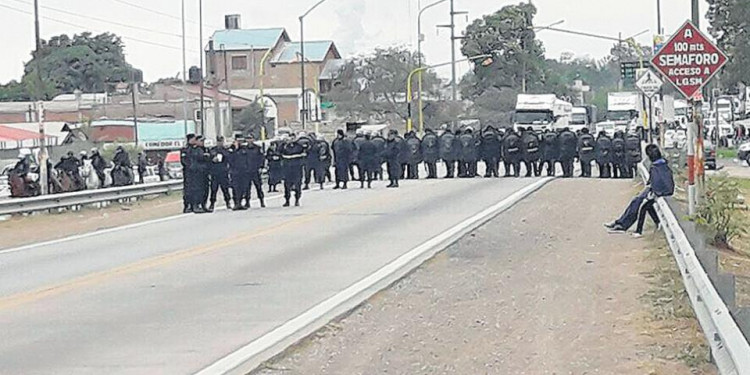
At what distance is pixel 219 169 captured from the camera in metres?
26.6

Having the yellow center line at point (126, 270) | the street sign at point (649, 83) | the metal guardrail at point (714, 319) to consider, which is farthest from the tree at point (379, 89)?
the metal guardrail at point (714, 319)

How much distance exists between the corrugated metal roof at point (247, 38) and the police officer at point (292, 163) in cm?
7990

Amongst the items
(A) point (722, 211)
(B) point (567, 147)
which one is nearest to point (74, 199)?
(A) point (722, 211)

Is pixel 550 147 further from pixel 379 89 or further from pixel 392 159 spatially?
pixel 379 89

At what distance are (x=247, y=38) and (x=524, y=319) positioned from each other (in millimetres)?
99248

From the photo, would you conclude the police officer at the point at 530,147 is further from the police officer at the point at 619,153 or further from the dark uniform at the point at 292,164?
the dark uniform at the point at 292,164

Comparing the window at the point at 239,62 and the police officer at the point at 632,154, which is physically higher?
the window at the point at 239,62

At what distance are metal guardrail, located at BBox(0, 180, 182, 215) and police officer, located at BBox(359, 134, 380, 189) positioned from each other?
542 cm

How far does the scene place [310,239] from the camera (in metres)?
20.6

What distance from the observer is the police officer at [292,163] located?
27.1 metres

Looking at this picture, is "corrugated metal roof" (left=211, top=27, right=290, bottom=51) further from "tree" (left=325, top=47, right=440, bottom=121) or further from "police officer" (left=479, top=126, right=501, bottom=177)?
"police officer" (left=479, top=126, right=501, bottom=177)

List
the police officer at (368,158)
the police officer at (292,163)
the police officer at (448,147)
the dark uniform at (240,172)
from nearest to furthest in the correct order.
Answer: the dark uniform at (240,172) < the police officer at (292,163) < the police officer at (368,158) < the police officer at (448,147)

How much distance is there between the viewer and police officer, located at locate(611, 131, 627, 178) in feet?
124

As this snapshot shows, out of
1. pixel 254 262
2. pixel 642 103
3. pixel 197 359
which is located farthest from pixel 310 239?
pixel 642 103
